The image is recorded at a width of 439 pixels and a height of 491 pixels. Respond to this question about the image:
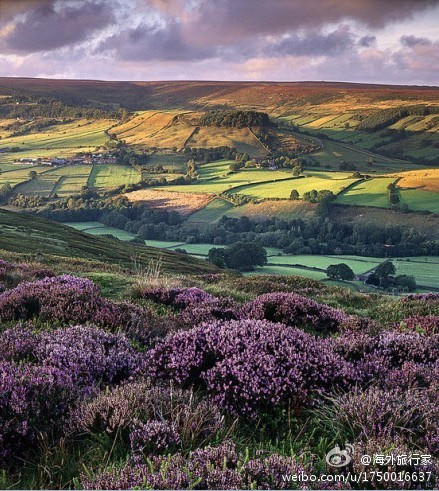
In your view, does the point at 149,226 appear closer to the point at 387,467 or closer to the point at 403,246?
the point at 403,246

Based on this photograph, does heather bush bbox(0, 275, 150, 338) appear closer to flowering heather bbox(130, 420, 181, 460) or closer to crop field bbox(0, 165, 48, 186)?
flowering heather bbox(130, 420, 181, 460)

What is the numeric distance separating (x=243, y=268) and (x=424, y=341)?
8447cm

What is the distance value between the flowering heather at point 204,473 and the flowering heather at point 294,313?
5651mm

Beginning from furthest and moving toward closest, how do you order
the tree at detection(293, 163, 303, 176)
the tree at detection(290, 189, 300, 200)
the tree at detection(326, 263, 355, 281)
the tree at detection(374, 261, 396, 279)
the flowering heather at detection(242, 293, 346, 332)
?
the tree at detection(293, 163, 303, 176)
the tree at detection(290, 189, 300, 200)
the tree at detection(374, 261, 396, 279)
the tree at detection(326, 263, 355, 281)
the flowering heather at detection(242, 293, 346, 332)

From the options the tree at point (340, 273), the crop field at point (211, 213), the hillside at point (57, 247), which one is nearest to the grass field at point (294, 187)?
the crop field at point (211, 213)

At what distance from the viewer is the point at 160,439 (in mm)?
3762

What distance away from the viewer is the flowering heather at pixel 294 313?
364 inches

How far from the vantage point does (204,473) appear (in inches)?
129

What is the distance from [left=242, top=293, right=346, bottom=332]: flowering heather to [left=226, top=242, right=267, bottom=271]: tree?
265ft

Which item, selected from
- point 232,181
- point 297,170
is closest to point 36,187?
point 232,181

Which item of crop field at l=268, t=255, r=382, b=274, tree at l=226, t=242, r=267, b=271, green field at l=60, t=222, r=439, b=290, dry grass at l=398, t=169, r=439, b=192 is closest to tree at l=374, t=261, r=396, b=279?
green field at l=60, t=222, r=439, b=290

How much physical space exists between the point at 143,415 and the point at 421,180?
178002mm

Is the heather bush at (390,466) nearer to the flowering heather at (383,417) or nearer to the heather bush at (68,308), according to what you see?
the flowering heather at (383,417)

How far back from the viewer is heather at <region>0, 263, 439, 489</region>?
3486mm
